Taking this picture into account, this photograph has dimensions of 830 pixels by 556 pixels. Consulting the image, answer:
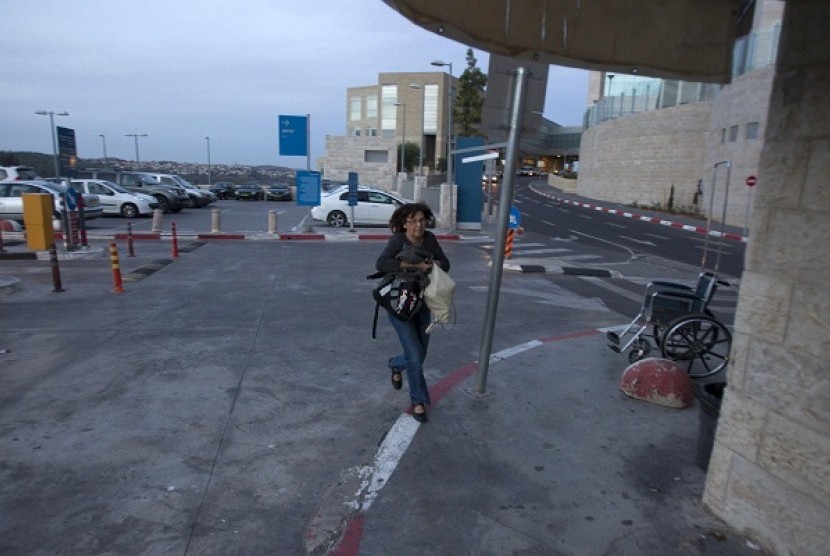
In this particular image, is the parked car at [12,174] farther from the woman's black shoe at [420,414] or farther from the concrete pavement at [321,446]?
the woman's black shoe at [420,414]

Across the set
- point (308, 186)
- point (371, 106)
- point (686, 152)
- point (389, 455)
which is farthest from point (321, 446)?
point (371, 106)

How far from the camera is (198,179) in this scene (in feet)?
188

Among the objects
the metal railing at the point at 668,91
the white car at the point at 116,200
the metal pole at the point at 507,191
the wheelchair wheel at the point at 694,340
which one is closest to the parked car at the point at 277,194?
the white car at the point at 116,200

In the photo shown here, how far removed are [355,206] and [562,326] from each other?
14.5 m

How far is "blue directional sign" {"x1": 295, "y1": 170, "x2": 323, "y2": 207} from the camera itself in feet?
64.8

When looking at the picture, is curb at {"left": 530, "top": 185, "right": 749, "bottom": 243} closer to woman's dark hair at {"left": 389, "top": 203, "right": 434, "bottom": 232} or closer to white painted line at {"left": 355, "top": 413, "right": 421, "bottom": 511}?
woman's dark hair at {"left": 389, "top": 203, "right": 434, "bottom": 232}

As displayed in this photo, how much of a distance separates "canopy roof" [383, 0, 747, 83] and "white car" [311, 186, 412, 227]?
59.4 feet

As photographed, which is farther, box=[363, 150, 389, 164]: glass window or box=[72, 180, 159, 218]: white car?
box=[363, 150, 389, 164]: glass window

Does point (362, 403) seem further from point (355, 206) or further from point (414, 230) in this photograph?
point (355, 206)

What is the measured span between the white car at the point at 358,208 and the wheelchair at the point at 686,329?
1596 centimetres

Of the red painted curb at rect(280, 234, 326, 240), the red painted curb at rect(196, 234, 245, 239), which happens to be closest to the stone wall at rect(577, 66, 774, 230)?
the red painted curb at rect(280, 234, 326, 240)

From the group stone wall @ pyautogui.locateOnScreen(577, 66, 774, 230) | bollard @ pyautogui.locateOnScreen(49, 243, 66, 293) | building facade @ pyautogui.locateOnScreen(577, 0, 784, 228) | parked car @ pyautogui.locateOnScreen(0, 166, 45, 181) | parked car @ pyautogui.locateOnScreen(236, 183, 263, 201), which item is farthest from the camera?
parked car @ pyautogui.locateOnScreen(236, 183, 263, 201)

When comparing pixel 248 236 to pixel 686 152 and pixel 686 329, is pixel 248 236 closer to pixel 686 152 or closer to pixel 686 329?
pixel 686 329

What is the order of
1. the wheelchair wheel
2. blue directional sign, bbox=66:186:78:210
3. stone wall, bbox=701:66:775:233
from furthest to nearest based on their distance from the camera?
stone wall, bbox=701:66:775:233, blue directional sign, bbox=66:186:78:210, the wheelchair wheel
